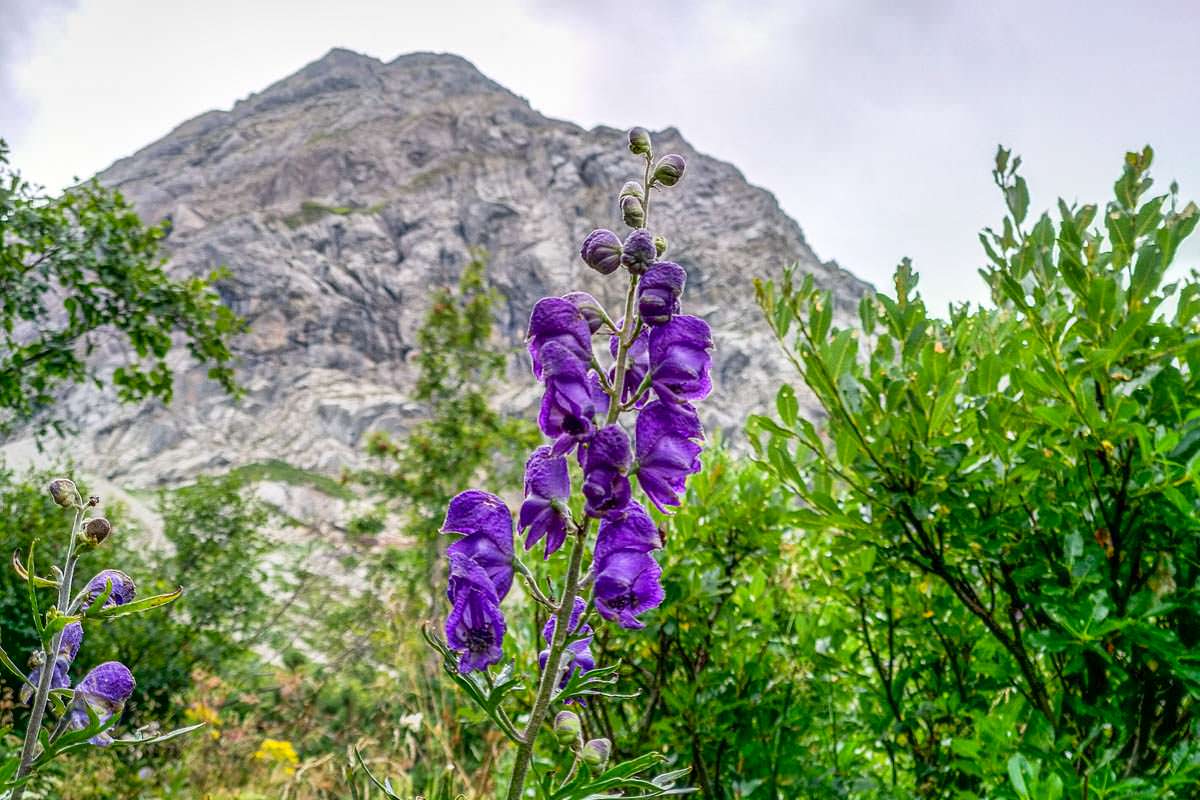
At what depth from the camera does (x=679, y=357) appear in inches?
43.0

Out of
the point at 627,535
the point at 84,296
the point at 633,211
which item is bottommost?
the point at 627,535

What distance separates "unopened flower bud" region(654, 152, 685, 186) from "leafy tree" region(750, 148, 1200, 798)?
1.98ft

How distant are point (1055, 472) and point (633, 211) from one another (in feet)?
4.03

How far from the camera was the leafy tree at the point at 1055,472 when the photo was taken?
145 cm

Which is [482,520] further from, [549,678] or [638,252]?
[638,252]

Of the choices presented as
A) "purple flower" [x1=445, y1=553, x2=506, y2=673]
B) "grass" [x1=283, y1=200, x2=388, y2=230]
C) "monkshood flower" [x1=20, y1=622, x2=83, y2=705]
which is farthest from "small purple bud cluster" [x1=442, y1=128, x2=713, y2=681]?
"grass" [x1=283, y1=200, x2=388, y2=230]

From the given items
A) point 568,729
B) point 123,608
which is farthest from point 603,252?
point 123,608

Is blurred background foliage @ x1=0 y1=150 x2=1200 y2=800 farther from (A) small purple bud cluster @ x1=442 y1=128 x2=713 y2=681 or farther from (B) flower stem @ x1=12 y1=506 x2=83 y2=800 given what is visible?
(B) flower stem @ x1=12 y1=506 x2=83 y2=800

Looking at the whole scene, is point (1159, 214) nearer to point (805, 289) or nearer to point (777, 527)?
point (805, 289)

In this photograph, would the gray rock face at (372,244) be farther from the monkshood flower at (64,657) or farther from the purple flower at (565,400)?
the purple flower at (565,400)

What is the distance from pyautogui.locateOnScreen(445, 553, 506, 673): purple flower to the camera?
1.01 metres

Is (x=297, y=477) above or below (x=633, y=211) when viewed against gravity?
above

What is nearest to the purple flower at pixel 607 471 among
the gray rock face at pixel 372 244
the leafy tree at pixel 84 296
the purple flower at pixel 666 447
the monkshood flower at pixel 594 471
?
the monkshood flower at pixel 594 471

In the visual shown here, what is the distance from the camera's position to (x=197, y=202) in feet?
287
